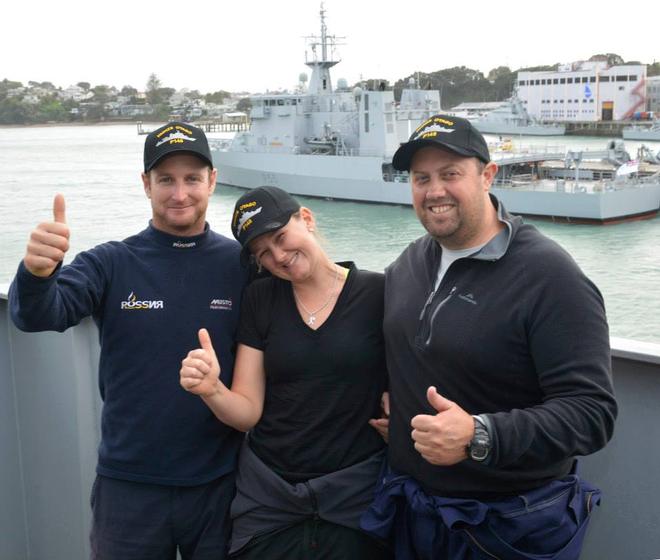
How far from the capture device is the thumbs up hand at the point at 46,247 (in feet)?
5.15

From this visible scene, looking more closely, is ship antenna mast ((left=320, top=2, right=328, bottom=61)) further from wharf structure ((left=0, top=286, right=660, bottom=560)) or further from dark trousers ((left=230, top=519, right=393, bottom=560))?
dark trousers ((left=230, top=519, right=393, bottom=560))

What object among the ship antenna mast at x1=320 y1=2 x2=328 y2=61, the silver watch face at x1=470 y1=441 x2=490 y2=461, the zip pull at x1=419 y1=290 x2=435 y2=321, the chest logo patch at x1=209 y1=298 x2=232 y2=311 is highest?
the ship antenna mast at x1=320 y1=2 x2=328 y2=61

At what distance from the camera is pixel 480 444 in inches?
53.8

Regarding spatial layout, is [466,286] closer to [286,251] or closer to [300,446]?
[286,251]

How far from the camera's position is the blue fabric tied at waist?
1.51m

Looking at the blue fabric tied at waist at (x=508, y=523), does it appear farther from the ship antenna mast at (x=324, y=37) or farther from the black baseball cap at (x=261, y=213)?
the ship antenna mast at (x=324, y=37)

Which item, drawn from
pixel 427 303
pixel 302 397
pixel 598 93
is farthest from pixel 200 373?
pixel 598 93

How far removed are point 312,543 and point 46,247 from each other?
0.88m

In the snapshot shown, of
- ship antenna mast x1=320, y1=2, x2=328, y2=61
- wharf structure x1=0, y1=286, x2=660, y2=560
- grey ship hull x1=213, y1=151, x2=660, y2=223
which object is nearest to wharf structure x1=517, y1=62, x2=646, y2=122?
ship antenna mast x1=320, y1=2, x2=328, y2=61

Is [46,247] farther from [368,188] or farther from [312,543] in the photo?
[368,188]

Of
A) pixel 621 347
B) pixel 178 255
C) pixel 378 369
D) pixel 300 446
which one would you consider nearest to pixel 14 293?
pixel 178 255

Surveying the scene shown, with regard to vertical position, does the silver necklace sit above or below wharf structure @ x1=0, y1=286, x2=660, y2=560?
above

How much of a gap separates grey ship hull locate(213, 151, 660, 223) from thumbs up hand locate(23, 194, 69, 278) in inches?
864

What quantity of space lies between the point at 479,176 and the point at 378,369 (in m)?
0.50
